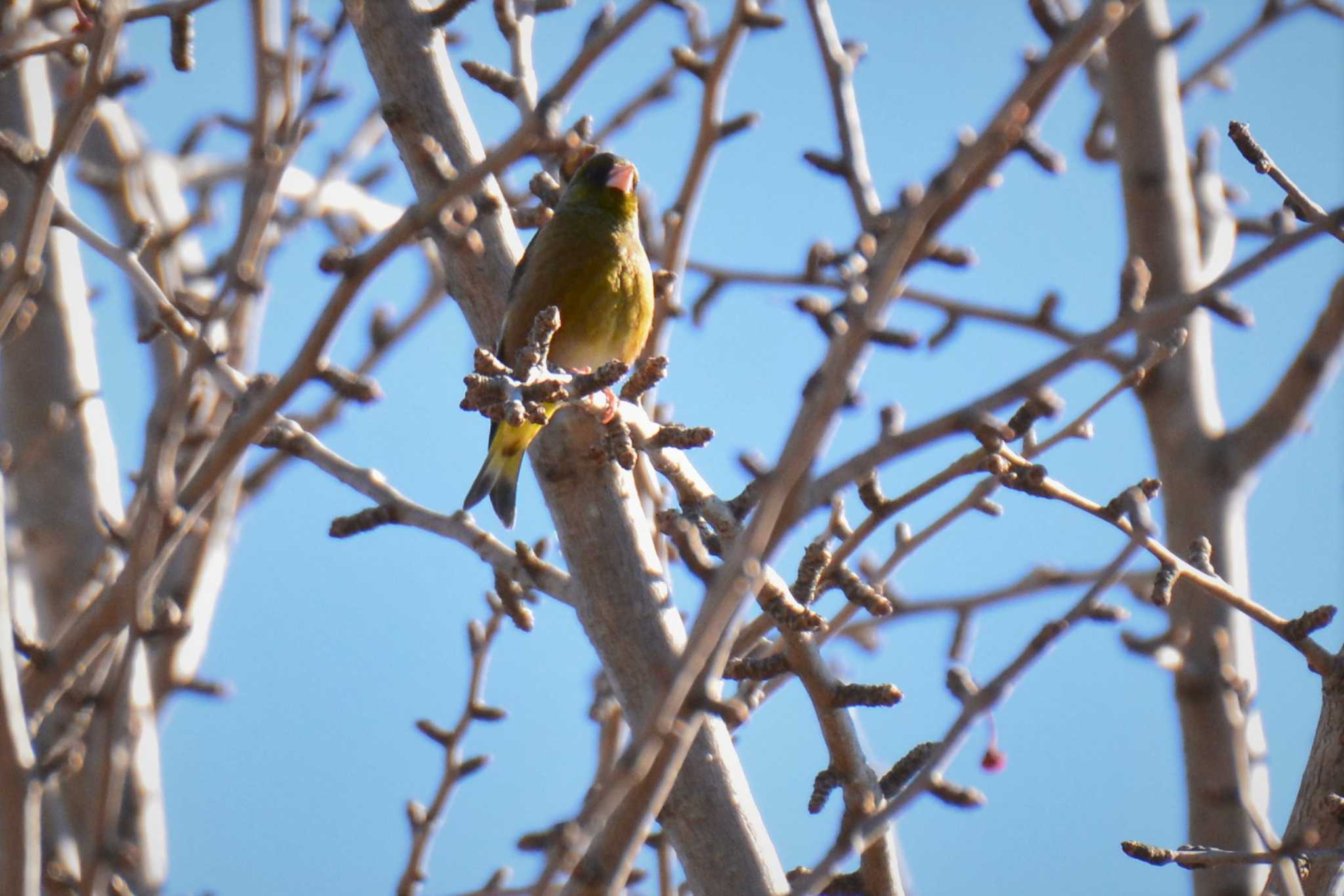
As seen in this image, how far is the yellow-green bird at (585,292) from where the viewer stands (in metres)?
3.68

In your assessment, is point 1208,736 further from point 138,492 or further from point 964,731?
point 138,492

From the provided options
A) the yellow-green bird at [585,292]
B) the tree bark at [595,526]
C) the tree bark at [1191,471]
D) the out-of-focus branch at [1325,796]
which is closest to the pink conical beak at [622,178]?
the yellow-green bird at [585,292]

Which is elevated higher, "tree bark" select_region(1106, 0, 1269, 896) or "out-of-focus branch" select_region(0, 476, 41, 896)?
"tree bark" select_region(1106, 0, 1269, 896)

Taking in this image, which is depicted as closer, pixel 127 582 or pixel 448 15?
pixel 127 582

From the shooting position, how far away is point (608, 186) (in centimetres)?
418

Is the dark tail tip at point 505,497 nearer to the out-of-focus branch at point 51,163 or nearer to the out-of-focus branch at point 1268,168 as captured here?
the out-of-focus branch at point 51,163

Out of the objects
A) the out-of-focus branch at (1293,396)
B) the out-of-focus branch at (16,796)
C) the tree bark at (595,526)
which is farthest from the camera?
the out-of-focus branch at (1293,396)

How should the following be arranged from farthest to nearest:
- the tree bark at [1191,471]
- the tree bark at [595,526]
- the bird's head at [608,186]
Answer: the bird's head at [608,186] → the tree bark at [1191,471] → the tree bark at [595,526]

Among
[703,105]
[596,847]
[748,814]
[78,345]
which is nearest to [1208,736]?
[748,814]

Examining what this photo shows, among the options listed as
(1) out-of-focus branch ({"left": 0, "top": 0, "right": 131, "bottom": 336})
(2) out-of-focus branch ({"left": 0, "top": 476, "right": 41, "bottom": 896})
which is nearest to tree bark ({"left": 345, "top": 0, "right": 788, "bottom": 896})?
(1) out-of-focus branch ({"left": 0, "top": 0, "right": 131, "bottom": 336})

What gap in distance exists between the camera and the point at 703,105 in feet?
9.72

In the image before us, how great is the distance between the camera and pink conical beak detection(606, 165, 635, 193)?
418 centimetres

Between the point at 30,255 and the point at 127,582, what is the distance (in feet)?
1.80

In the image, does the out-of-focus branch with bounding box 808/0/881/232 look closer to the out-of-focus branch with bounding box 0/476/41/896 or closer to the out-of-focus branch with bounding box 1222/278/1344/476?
the out-of-focus branch with bounding box 1222/278/1344/476
